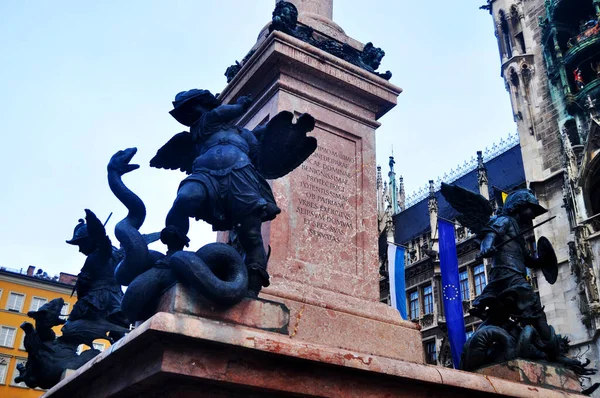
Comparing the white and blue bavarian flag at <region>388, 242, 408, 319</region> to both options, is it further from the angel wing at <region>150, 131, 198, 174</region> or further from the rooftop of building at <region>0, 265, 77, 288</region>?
the rooftop of building at <region>0, 265, 77, 288</region>

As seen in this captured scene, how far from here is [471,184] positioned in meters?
45.8

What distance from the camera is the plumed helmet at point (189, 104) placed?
5711mm

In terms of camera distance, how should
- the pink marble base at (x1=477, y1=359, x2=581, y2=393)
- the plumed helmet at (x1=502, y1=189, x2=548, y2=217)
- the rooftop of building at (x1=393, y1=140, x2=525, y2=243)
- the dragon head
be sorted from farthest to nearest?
1. the rooftop of building at (x1=393, y1=140, x2=525, y2=243)
2. the plumed helmet at (x1=502, y1=189, x2=548, y2=217)
3. the pink marble base at (x1=477, y1=359, x2=581, y2=393)
4. the dragon head

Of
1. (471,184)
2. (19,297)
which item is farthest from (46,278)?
(471,184)

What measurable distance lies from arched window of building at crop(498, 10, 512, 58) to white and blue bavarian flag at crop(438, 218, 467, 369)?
56.6ft

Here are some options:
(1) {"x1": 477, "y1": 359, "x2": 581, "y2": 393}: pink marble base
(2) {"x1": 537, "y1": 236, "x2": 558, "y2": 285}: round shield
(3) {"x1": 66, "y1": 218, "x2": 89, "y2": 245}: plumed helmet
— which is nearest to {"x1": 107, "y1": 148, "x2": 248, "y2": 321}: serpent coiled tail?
(1) {"x1": 477, "y1": 359, "x2": 581, "y2": 393}: pink marble base

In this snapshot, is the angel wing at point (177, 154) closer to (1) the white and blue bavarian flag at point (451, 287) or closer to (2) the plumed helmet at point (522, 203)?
Answer: (2) the plumed helmet at point (522, 203)

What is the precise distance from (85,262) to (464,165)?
42.8m

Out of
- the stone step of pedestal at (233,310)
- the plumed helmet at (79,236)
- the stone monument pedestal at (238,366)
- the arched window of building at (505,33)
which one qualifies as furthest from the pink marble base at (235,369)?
the arched window of building at (505,33)

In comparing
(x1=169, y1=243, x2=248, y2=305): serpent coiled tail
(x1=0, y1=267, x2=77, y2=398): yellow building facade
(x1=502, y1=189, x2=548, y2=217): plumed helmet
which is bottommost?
(x1=169, y1=243, x2=248, y2=305): serpent coiled tail

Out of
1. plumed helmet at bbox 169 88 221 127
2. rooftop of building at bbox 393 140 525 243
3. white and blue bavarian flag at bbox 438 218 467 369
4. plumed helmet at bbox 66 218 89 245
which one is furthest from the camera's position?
rooftop of building at bbox 393 140 525 243

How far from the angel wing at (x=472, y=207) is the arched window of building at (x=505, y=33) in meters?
29.5

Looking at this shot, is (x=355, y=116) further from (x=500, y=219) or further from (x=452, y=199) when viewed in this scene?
(x=500, y=219)

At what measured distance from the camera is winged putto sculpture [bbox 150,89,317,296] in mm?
4895
